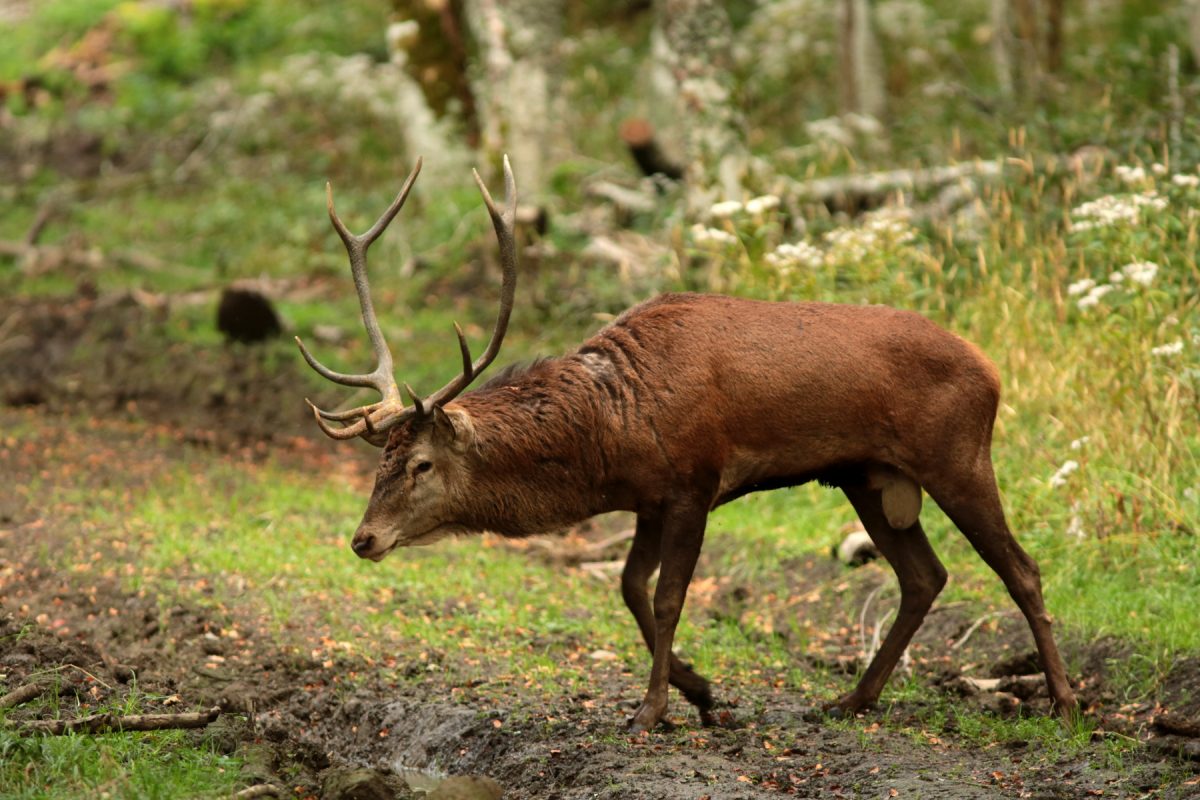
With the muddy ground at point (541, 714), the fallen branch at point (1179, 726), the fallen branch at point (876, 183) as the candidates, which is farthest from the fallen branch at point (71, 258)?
the fallen branch at point (1179, 726)

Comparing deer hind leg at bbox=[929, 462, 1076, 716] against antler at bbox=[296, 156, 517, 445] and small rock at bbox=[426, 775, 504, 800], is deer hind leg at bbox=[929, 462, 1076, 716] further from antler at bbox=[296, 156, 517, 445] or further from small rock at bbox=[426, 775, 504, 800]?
small rock at bbox=[426, 775, 504, 800]

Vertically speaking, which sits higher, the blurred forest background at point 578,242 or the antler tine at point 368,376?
the antler tine at point 368,376

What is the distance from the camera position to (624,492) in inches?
250

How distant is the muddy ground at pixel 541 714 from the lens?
5527mm

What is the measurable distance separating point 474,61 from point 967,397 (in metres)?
11.7

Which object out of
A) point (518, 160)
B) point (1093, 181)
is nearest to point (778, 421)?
point (1093, 181)

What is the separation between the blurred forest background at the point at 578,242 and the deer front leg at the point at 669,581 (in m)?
0.84

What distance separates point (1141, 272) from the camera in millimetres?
7996

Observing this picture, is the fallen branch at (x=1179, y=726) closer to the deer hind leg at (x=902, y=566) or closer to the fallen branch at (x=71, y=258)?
the deer hind leg at (x=902, y=566)

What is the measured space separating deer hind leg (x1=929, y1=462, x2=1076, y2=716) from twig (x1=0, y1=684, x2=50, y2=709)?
3.73m

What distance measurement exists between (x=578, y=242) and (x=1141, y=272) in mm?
6346

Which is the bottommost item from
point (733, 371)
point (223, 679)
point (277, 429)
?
point (277, 429)

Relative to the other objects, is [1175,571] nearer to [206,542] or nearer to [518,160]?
[206,542]

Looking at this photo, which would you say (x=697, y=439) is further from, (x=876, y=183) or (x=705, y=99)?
(x=876, y=183)
